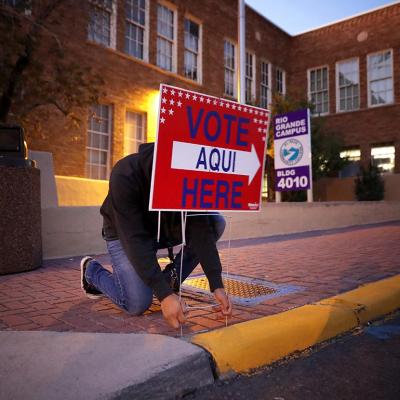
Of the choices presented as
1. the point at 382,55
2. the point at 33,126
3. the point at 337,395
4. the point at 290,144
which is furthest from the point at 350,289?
the point at 382,55

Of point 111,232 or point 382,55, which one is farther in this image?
point 382,55

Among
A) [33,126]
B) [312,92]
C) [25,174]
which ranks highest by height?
[312,92]

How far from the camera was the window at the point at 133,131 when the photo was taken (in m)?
11.8

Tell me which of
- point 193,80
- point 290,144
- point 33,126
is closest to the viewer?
point 33,126

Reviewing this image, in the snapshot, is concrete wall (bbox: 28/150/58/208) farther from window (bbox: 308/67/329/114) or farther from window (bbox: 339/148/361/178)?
window (bbox: 308/67/329/114)

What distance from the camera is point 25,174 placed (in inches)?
169

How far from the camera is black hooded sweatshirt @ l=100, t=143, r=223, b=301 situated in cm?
217

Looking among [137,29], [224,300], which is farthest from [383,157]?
[224,300]

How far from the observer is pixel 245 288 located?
3.64 m

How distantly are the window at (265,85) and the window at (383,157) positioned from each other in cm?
505

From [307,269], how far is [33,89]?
20.4ft

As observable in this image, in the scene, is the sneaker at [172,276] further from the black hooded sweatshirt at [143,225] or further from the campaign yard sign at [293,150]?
the campaign yard sign at [293,150]

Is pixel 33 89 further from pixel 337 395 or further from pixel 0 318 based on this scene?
pixel 337 395

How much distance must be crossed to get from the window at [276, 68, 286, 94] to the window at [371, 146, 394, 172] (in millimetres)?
4895
